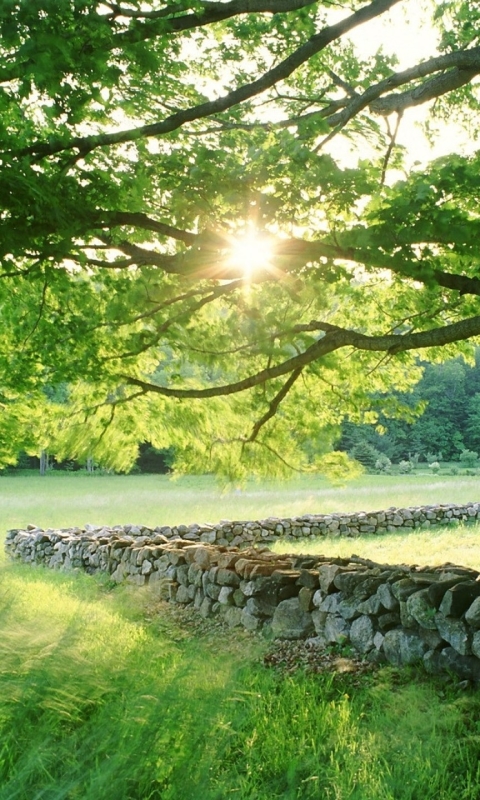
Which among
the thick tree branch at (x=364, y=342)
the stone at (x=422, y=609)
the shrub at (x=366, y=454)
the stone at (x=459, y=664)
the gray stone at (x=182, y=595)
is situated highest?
the thick tree branch at (x=364, y=342)

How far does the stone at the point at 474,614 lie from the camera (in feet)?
19.0

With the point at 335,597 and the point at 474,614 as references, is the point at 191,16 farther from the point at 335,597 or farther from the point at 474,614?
the point at 335,597

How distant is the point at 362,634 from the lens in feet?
23.3

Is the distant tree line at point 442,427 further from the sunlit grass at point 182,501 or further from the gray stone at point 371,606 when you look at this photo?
the gray stone at point 371,606

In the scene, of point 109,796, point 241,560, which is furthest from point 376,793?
point 241,560

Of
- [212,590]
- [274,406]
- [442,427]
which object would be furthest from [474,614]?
[442,427]

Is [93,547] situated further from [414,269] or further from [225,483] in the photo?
[414,269]

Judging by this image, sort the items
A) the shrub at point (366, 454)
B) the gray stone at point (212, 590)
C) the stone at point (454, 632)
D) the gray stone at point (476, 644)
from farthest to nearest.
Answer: the shrub at point (366, 454)
the gray stone at point (212, 590)
the stone at point (454, 632)
the gray stone at point (476, 644)

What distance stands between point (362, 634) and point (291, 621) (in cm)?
117

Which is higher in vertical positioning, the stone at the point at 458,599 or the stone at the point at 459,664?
the stone at the point at 458,599

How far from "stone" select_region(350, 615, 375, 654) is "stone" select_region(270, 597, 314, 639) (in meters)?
0.78

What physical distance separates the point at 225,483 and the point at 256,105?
560 centimetres

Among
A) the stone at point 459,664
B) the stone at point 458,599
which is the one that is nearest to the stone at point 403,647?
the stone at point 459,664

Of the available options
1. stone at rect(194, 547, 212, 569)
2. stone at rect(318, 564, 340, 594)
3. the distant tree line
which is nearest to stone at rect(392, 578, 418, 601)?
stone at rect(318, 564, 340, 594)
